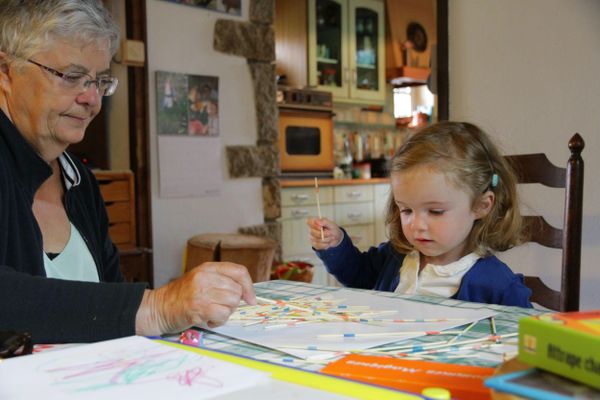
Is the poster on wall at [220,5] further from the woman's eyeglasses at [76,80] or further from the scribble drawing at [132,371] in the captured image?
the scribble drawing at [132,371]

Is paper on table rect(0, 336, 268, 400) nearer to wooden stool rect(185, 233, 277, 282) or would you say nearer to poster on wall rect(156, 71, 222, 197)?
wooden stool rect(185, 233, 277, 282)

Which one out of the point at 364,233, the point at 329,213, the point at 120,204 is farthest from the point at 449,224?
the point at 364,233

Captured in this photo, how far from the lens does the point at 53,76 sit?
4.16 ft

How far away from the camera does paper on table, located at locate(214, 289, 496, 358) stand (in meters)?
0.81

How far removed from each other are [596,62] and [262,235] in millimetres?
2165

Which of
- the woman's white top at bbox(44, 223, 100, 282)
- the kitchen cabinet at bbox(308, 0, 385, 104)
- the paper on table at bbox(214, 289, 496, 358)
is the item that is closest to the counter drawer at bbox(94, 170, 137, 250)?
the woman's white top at bbox(44, 223, 100, 282)

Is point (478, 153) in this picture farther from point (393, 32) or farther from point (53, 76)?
point (393, 32)

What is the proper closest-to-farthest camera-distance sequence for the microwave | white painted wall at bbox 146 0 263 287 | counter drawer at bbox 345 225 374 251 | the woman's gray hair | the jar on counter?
the woman's gray hair, white painted wall at bbox 146 0 263 287, the microwave, counter drawer at bbox 345 225 374 251, the jar on counter

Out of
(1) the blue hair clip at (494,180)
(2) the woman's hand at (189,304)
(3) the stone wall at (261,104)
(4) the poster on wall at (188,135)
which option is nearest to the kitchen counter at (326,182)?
(3) the stone wall at (261,104)

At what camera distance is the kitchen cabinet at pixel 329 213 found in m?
4.66

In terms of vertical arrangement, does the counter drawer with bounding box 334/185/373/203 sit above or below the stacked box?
below

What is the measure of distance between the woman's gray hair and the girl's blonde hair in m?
0.72

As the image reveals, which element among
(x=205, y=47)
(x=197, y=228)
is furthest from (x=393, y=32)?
(x=197, y=228)

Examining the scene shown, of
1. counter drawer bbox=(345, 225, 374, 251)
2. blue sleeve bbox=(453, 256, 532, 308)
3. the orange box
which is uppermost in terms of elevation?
the orange box
